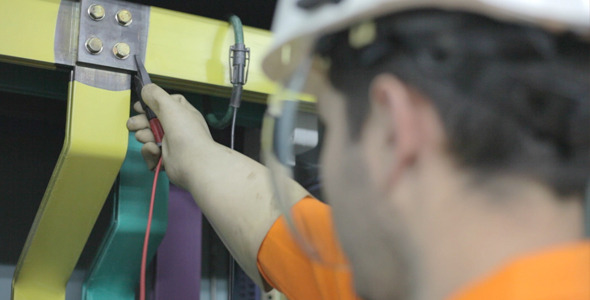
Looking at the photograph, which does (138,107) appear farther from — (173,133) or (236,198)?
(236,198)

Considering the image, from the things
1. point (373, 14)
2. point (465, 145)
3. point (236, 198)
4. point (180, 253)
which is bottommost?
point (180, 253)

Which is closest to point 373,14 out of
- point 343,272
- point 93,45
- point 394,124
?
point 394,124

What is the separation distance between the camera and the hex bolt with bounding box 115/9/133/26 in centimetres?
111

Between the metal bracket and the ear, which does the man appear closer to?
the ear

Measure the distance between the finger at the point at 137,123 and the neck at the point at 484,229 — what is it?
62cm

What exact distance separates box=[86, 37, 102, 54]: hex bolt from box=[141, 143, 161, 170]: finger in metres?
0.16

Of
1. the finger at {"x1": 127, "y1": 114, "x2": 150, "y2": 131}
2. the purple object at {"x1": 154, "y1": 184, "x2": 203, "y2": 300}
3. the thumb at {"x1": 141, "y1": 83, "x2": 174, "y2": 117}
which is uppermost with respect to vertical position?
the thumb at {"x1": 141, "y1": 83, "x2": 174, "y2": 117}

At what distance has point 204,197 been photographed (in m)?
1.12

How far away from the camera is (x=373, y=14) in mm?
654

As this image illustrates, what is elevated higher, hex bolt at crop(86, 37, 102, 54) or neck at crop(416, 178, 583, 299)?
hex bolt at crop(86, 37, 102, 54)

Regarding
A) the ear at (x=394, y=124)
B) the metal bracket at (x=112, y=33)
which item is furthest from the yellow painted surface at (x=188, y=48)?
the ear at (x=394, y=124)

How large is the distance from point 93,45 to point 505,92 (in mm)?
667

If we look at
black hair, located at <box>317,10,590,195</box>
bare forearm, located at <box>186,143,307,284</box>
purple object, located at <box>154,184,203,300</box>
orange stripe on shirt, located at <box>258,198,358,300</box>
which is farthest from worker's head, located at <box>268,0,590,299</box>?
purple object, located at <box>154,184,203,300</box>

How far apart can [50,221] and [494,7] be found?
768 mm
